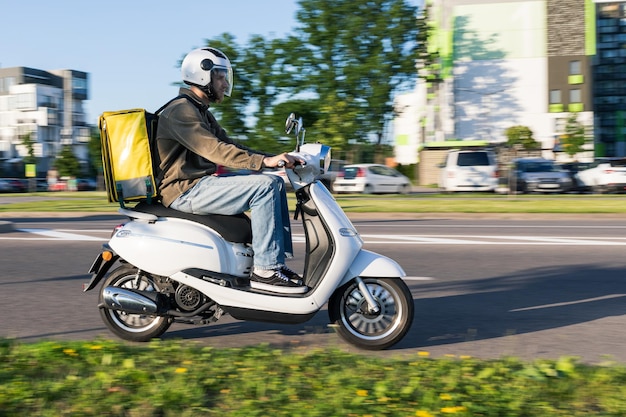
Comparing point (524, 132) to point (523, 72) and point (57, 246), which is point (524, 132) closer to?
point (523, 72)

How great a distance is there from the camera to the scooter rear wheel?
5.10 meters

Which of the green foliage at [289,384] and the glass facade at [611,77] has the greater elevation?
the glass facade at [611,77]

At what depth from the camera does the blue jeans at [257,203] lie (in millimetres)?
4832

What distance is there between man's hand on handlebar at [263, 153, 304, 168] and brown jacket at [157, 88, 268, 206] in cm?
7

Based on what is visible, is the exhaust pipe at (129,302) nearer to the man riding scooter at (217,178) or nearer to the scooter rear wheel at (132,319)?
the scooter rear wheel at (132,319)

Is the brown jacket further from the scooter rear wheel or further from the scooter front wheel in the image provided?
the scooter front wheel

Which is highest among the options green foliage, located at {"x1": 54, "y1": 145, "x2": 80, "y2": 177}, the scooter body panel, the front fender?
green foliage, located at {"x1": 54, "y1": 145, "x2": 80, "y2": 177}

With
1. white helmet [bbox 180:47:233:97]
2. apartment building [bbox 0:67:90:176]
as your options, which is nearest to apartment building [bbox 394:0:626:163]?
white helmet [bbox 180:47:233:97]

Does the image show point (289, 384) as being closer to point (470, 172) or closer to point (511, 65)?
point (470, 172)

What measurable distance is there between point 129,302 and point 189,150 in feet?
3.34

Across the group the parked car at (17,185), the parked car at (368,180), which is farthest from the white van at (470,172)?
the parked car at (17,185)

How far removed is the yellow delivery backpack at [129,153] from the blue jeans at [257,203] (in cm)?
29

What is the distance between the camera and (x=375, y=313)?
486 cm

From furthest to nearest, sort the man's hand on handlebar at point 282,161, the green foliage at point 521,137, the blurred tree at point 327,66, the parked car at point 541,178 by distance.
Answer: the green foliage at point 521,137
the blurred tree at point 327,66
the parked car at point 541,178
the man's hand on handlebar at point 282,161
